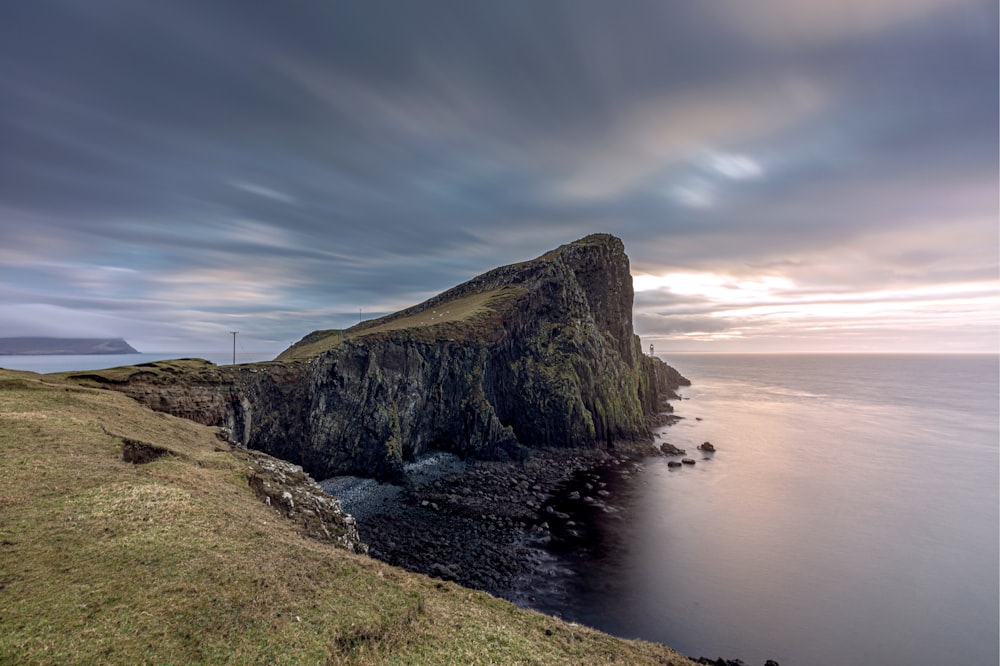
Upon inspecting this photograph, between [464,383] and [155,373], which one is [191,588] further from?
[464,383]

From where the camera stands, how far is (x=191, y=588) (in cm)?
1343

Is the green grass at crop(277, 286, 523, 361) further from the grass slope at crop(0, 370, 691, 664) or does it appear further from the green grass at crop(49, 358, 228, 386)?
the grass slope at crop(0, 370, 691, 664)

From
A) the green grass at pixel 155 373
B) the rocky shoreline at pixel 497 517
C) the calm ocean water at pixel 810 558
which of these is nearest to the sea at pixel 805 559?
the calm ocean water at pixel 810 558

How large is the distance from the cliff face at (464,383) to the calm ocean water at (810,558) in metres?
21.6

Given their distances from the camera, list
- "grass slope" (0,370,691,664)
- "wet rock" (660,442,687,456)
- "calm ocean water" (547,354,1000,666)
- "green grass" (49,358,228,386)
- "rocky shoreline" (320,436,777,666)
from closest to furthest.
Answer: "grass slope" (0,370,691,664) < "calm ocean water" (547,354,1000,666) < "green grass" (49,358,228,386) < "rocky shoreline" (320,436,777,666) < "wet rock" (660,442,687,456)

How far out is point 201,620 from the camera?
40.9ft

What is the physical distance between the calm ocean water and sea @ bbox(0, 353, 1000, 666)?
15 centimetres

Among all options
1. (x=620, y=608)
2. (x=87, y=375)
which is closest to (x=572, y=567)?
(x=620, y=608)

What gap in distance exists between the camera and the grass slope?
37.8 ft

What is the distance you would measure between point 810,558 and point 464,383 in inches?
2074

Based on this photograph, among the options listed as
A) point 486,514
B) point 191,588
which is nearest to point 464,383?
point 486,514

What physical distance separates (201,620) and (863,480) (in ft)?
290

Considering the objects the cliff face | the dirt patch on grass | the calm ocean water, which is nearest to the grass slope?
the dirt patch on grass

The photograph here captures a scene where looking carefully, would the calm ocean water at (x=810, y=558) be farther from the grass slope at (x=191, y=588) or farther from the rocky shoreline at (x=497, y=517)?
the grass slope at (x=191, y=588)
